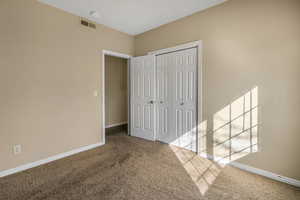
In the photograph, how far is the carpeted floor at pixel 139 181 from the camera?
5.53 feet

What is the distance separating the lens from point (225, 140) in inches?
94.5

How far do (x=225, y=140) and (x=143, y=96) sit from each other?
6.54ft

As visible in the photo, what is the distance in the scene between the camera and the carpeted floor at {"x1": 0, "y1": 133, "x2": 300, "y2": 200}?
5.53 ft

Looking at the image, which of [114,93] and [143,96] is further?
[114,93]

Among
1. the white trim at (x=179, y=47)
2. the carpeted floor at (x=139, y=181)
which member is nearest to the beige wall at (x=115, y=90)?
the white trim at (x=179, y=47)

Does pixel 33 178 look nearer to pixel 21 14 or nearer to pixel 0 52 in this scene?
pixel 0 52

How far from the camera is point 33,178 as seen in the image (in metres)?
2.01

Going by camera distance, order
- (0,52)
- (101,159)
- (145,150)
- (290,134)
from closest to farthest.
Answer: (290,134) → (0,52) → (101,159) → (145,150)

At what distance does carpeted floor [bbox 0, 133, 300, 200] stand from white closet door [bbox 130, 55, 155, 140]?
939 millimetres

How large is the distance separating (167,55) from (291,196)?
2.87 metres

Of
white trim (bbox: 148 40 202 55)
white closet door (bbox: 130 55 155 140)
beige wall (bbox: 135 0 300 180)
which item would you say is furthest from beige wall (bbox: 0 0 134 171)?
beige wall (bbox: 135 0 300 180)

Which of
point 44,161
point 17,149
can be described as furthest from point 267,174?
point 17,149

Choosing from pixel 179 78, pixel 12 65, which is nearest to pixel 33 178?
pixel 12 65

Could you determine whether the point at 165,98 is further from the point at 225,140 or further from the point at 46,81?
the point at 46,81
